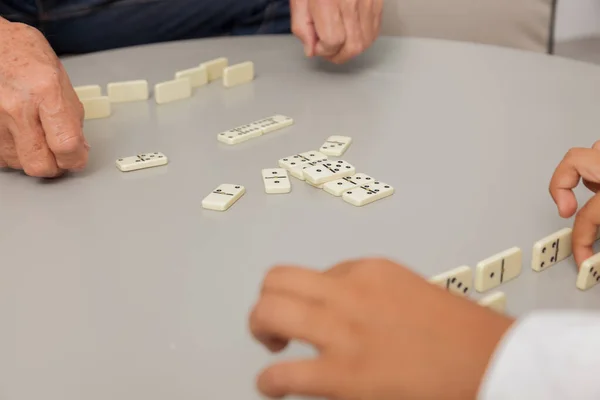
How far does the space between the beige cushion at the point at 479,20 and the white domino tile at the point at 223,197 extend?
1.35 meters

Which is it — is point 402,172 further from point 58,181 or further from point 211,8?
point 211,8

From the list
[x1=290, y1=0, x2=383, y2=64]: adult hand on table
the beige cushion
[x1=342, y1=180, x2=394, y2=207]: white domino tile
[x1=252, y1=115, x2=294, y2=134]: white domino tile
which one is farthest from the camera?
the beige cushion

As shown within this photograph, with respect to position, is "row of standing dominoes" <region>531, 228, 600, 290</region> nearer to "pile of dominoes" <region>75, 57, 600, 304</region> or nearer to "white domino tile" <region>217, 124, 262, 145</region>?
"pile of dominoes" <region>75, 57, 600, 304</region>

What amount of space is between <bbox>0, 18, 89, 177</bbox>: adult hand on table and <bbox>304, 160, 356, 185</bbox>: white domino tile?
31 cm

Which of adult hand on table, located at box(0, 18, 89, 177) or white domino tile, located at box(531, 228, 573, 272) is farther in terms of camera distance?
adult hand on table, located at box(0, 18, 89, 177)

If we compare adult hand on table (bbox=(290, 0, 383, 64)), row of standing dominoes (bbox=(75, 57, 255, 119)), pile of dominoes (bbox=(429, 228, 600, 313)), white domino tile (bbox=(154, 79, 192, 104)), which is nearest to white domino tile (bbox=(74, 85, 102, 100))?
row of standing dominoes (bbox=(75, 57, 255, 119))

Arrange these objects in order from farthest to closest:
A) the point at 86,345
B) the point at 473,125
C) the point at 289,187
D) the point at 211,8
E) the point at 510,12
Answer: the point at 510,12
the point at 211,8
the point at 473,125
the point at 289,187
the point at 86,345

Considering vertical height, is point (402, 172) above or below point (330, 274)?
below

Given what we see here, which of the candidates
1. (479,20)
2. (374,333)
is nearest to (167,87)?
(374,333)

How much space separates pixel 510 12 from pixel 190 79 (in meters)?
1.20

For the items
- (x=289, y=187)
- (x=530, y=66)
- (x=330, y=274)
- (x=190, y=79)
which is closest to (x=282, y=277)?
(x=330, y=274)

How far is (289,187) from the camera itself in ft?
2.87

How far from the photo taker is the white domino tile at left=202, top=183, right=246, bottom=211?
2.75 ft

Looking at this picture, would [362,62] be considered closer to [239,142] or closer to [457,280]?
[239,142]
